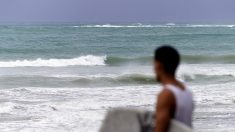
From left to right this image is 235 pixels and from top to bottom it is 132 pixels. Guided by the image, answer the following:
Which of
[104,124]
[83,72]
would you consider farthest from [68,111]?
[83,72]

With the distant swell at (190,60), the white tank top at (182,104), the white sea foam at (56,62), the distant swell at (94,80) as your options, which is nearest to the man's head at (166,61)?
the white tank top at (182,104)

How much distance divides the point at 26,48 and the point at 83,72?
15136mm

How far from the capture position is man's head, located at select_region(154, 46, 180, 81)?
4113 mm

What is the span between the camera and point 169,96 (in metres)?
3.96

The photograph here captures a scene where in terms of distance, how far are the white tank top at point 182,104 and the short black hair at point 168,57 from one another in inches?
5.2

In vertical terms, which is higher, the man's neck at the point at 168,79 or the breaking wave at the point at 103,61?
the man's neck at the point at 168,79

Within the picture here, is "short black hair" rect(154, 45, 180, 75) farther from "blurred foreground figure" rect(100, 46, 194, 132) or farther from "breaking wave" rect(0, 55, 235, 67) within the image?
"breaking wave" rect(0, 55, 235, 67)

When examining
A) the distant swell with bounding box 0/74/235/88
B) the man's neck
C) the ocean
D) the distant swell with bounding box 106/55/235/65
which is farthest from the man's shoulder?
the distant swell with bounding box 106/55/235/65

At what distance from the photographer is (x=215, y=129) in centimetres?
1177

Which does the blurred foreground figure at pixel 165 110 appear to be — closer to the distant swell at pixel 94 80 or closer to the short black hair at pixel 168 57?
the short black hair at pixel 168 57

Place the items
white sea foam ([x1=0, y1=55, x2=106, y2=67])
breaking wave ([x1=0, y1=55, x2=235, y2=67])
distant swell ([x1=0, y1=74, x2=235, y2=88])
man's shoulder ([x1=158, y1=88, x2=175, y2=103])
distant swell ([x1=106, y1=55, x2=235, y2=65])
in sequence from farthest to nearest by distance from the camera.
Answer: distant swell ([x1=106, y1=55, x2=235, y2=65]), breaking wave ([x1=0, y1=55, x2=235, y2=67]), white sea foam ([x1=0, y1=55, x2=106, y2=67]), distant swell ([x1=0, y1=74, x2=235, y2=88]), man's shoulder ([x1=158, y1=88, x2=175, y2=103])

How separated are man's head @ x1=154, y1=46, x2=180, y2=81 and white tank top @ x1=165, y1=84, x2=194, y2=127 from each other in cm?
13

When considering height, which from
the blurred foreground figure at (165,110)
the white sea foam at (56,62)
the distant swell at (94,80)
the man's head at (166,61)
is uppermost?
the man's head at (166,61)

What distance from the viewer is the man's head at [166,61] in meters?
4.11
